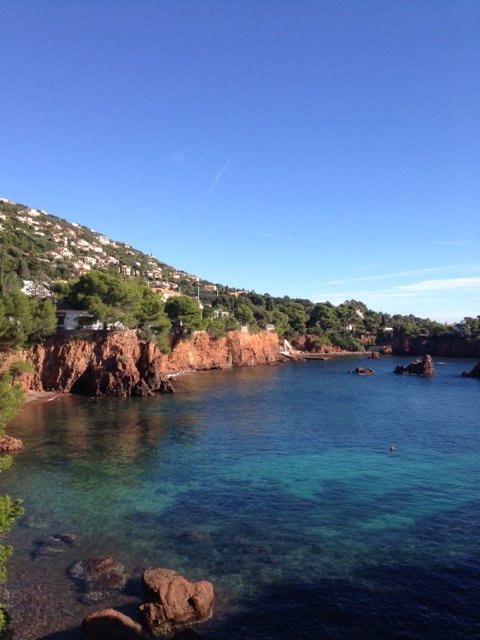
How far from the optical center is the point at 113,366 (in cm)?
6550

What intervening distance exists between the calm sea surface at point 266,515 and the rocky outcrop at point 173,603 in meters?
0.54

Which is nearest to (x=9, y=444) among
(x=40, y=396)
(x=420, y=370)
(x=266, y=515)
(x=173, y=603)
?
(x=266, y=515)

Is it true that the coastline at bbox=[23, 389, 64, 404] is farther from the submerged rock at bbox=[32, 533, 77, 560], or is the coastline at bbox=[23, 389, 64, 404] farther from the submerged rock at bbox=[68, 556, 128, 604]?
the submerged rock at bbox=[68, 556, 128, 604]

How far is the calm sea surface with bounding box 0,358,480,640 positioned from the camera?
16.8m

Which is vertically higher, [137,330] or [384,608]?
[137,330]

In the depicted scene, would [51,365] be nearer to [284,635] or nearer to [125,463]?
[125,463]

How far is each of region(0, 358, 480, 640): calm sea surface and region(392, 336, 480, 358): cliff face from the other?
110940mm

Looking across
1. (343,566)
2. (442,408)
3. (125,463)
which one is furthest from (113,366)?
(343,566)

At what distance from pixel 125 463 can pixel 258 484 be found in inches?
417

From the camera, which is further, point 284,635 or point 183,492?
point 183,492

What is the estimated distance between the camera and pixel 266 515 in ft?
82.6

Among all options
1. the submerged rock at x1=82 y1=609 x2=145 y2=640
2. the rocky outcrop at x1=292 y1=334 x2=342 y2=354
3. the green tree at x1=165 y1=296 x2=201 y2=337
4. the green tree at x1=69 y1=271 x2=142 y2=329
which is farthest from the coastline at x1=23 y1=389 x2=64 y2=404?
the rocky outcrop at x1=292 y1=334 x2=342 y2=354

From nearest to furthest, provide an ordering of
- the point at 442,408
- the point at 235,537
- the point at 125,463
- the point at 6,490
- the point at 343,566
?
the point at 343,566, the point at 235,537, the point at 6,490, the point at 125,463, the point at 442,408

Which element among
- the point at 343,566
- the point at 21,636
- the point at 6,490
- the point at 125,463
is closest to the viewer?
the point at 21,636
